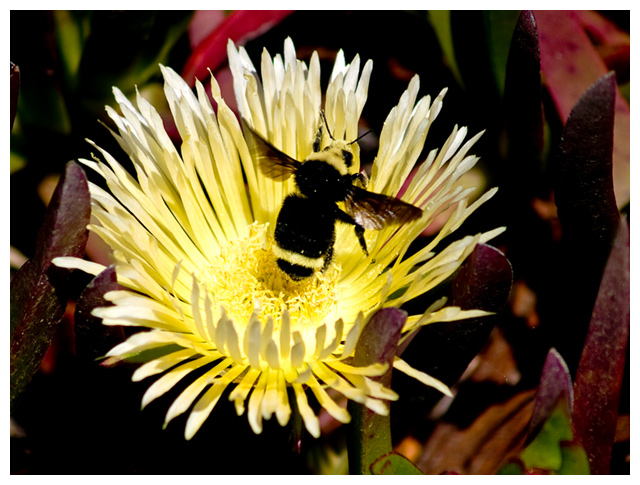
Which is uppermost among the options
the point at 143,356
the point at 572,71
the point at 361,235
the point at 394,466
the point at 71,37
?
the point at 71,37

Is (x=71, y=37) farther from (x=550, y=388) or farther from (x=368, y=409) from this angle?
(x=550, y=388)

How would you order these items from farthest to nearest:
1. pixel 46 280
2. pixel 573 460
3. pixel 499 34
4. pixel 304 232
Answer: pixel 499 34
pixel 304 232
pixel 46 280
pixel 573 460

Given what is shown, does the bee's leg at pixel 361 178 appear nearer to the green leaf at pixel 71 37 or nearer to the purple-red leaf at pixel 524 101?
the purple-red leaf at pixel 524 101

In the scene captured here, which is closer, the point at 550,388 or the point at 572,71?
the point at 550,388

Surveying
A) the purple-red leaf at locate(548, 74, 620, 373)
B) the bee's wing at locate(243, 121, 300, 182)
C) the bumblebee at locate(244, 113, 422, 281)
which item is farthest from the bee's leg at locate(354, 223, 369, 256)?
the purple-red leaf at locate(548, 74, 620, 373)

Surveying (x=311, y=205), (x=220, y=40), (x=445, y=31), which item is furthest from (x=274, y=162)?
(x=445, y=31)

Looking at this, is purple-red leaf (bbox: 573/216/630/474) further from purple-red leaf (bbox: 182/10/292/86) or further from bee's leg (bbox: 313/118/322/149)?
purple-red leaf (bbox: 182/10/292/86)
